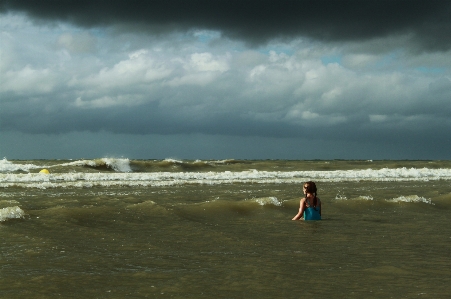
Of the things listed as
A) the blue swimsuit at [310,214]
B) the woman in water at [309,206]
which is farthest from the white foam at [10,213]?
the blue swimsuit at [310,214]

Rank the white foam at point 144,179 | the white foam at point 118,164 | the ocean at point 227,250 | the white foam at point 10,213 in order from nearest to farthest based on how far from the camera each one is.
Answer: the ocean at point 227,250 → the white foam at point 10,213 → the white foam at point 144,179 → the white foam at point 118,164

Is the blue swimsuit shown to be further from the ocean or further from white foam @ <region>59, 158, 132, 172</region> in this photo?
white foam @ <region>59, 158, 132, 172</region>

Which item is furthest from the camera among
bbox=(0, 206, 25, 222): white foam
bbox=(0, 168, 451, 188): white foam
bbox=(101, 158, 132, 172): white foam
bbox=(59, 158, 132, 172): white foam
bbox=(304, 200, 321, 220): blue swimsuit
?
bbox=(101, 158, 132, 172): white foam

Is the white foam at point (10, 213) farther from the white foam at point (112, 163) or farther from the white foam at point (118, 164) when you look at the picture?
the white foam at point (118, 164)

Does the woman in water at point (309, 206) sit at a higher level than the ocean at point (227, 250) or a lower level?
higher

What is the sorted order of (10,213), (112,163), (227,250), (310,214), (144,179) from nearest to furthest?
(227,250) → (10,213) → (310,214) → (144,179) → (112,163)

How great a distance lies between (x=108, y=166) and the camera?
38312 mm

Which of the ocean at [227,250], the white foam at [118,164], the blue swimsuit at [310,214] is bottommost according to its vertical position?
the ocean at [227,250]

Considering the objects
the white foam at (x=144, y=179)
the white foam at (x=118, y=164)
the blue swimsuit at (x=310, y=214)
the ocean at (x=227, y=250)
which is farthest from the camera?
the white foam at (x=118, y=164)

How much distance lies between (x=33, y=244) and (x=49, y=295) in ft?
10.0

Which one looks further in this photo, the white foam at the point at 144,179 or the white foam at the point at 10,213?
the white foam at the point at 144,179

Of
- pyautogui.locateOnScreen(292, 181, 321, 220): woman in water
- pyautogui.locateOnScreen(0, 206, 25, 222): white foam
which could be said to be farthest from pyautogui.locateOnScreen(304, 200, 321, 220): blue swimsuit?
pyautogui.locateOnScreen(0, 206, 25, 222): white foam

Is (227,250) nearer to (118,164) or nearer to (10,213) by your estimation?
(10,213)

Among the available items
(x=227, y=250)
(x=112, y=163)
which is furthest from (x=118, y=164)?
(x=227, y=250)
